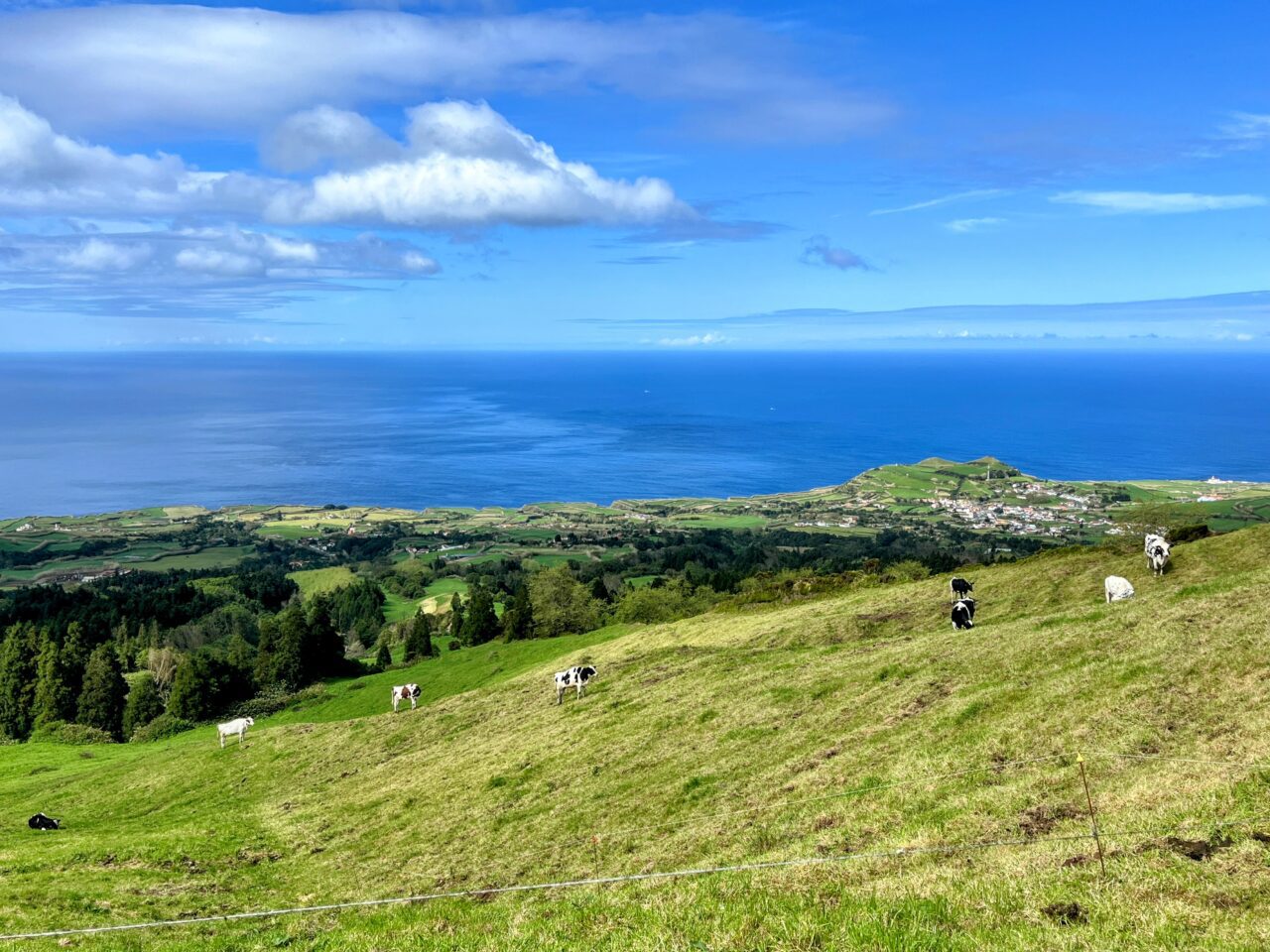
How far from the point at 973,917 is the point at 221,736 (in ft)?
156

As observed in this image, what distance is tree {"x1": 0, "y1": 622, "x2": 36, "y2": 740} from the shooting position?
76188 mm

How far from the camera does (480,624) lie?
90.6 metres

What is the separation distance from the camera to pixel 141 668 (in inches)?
3706

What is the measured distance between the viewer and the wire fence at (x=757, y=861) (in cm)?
1259

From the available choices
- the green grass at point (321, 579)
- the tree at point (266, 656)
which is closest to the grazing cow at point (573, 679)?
the tree at point (266, 656)

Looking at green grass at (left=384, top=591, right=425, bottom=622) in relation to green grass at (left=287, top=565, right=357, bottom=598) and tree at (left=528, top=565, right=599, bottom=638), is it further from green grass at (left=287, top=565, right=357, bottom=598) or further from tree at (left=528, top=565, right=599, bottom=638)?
tree at (left=528, top=565, right=599, bottom=638)

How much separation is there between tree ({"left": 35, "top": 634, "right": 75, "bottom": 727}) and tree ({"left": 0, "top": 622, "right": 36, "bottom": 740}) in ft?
4.37

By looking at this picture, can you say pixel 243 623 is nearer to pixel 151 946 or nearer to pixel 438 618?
pixel 438 618

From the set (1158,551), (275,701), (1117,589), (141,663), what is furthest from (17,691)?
(1158,551)

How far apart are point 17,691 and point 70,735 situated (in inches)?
651

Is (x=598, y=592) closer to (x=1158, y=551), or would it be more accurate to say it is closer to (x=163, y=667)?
(x=163, y=667)

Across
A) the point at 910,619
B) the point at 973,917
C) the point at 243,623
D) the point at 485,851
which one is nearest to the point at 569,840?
the point at 485,851

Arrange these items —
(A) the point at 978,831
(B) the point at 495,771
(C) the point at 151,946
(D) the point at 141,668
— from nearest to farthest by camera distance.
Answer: (A) the point at 978,831, (C) the point at 151,946, (B) the point at 495,771, (D) the point at 141,668

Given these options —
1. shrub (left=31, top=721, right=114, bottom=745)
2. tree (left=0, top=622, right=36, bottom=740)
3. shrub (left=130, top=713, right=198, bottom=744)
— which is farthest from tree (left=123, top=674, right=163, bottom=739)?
tree (left=0, top=622, right=36, bottom=740)
